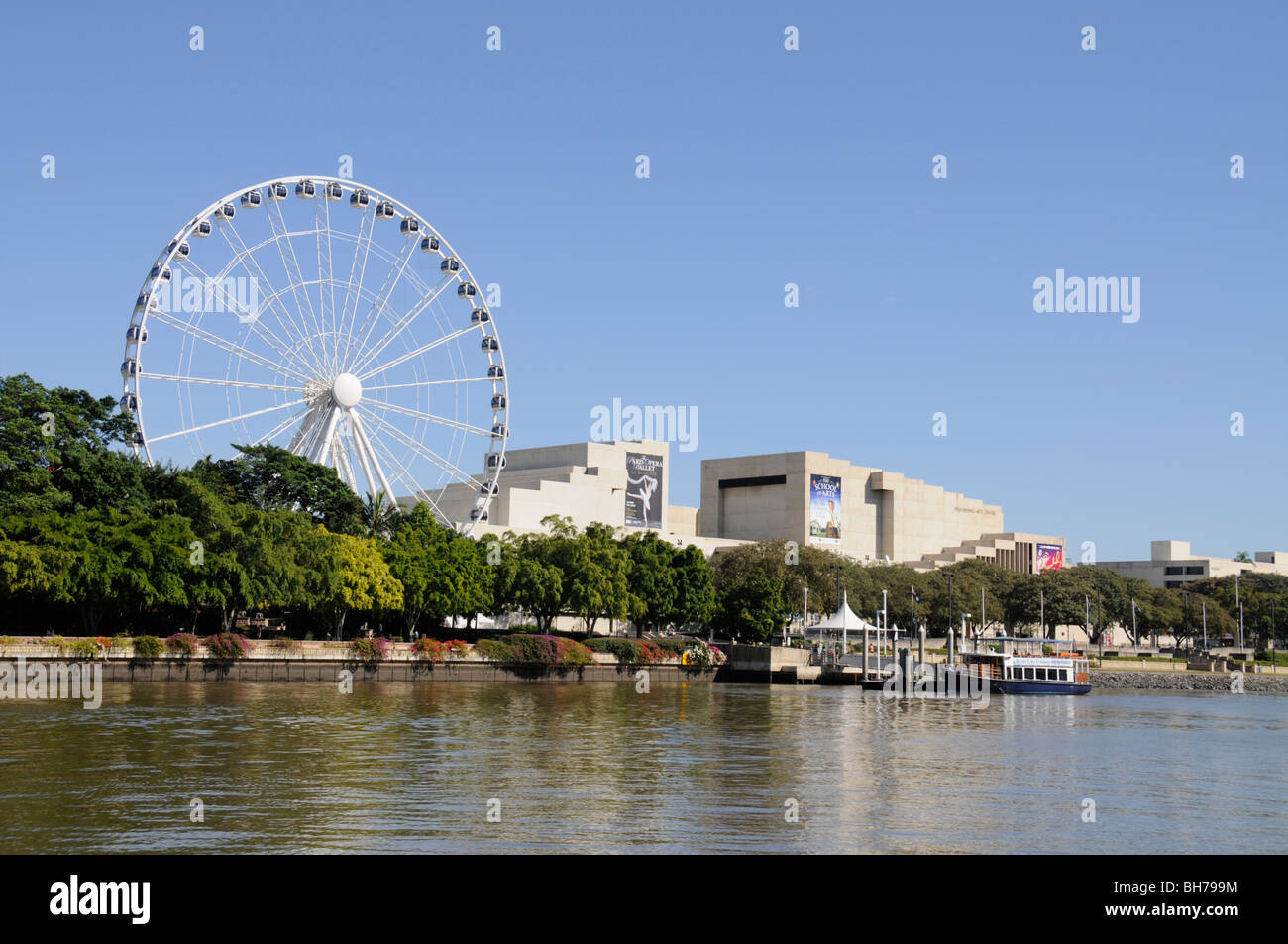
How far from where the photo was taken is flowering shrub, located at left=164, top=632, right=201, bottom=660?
72.9m

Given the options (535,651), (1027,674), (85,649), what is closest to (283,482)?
(535,651)

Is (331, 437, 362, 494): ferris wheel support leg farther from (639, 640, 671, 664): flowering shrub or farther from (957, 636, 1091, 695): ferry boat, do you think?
(957, 636, 1091, 695): ferry boat

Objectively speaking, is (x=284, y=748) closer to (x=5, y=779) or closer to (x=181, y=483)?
(x=5, y=779)

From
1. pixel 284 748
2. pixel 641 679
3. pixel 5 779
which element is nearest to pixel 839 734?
pixel 284 748

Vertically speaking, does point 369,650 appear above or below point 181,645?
below

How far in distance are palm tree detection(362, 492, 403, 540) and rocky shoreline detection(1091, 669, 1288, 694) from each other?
69.5 meters

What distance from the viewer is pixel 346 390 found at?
285ft

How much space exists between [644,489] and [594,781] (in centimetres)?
14579

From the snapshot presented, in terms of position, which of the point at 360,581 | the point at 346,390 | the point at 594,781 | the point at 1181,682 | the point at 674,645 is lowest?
the point at 1181,682

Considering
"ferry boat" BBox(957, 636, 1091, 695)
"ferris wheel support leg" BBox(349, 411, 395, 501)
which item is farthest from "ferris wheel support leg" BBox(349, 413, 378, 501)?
"ferry boat" BBox(957, 636, 1091, 695)

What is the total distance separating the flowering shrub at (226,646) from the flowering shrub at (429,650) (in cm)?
1206

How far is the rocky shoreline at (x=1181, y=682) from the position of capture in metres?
132

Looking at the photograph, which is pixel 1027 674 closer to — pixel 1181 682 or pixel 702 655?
pixel 702 655

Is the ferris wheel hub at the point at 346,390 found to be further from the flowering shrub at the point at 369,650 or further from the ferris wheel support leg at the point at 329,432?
the flowering shrub at the point at 369,650
